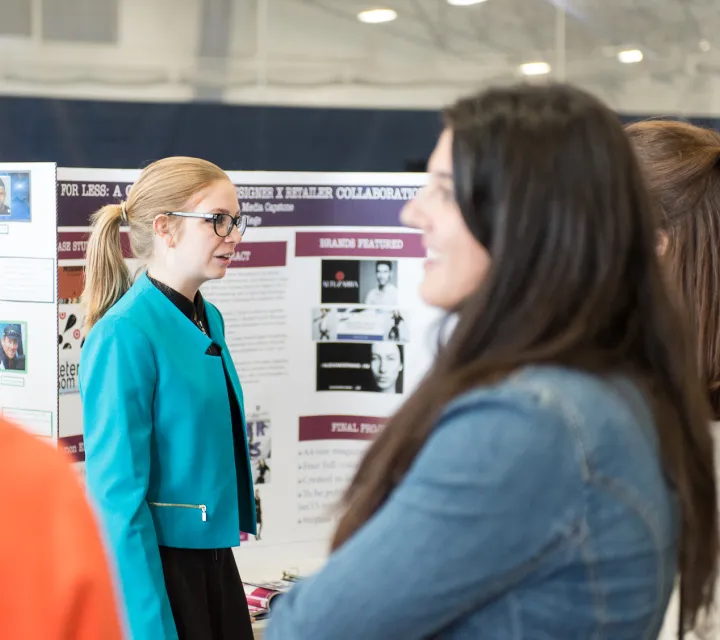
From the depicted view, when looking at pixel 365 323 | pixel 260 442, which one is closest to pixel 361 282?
pixel 365 323

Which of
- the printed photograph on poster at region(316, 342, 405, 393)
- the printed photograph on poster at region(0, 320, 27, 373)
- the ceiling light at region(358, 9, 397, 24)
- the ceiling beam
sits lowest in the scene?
the printed photograph on poster at region(316, 342, 405, 393)

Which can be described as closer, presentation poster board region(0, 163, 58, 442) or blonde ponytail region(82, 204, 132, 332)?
blonde ponytail region(82, 204, 132, 332)

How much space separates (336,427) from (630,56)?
3053 millimetres

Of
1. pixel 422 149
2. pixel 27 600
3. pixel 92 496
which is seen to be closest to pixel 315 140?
pixel 422 149

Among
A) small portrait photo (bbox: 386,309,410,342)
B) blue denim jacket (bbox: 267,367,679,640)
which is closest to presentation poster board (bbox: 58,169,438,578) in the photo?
small portrait photo (bbox: 386,309,410,342)

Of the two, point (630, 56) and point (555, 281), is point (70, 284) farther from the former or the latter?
point (630, 56)

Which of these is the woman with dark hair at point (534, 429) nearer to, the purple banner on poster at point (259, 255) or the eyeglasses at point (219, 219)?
the eyeglasses at point (219, 219)

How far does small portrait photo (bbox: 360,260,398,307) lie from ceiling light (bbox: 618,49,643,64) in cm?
239

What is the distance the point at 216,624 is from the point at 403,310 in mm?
2111

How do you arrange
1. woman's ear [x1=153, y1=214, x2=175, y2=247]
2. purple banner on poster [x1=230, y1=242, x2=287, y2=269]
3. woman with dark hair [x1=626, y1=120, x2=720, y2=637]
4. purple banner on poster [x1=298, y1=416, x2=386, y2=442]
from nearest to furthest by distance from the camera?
1. woman with dark hair [x1=626, y1=120, x2=720, y2=637]
2. woman's ear [x1=153, y1=214, x2=175, y2=247]
3. purple banner on poster [x1=230, y1=242, x2=287, y2=269]
4. purple banner on poster [x1=298, y1=416, x2=386, y2=442]

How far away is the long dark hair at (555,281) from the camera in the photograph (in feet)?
3.23

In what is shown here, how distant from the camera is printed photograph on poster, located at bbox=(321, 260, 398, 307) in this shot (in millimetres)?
4336

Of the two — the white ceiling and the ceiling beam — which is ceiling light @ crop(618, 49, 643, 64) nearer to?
the white ceiling

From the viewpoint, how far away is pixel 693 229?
65.2 inches
